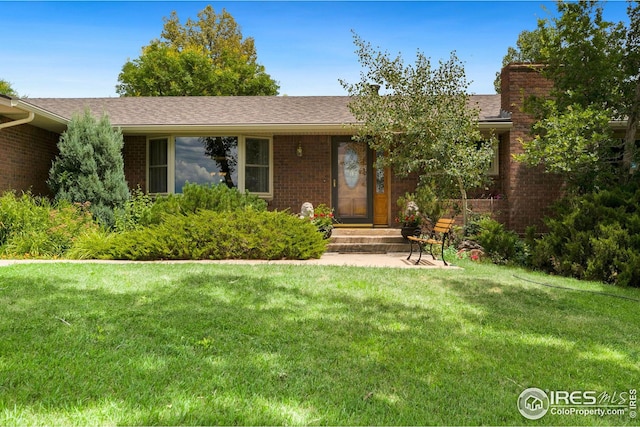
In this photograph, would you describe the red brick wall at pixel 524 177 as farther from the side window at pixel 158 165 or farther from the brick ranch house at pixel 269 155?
the side window at pixel 158 165

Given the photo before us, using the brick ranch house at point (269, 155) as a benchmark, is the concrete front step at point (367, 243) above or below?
below

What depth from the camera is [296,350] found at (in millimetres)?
3402

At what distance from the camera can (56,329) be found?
3744 millimetres

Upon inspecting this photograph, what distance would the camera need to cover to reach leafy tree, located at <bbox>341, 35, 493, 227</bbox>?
9781 mm

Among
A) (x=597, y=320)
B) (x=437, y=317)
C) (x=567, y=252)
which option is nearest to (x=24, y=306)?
(x=437, y=317)

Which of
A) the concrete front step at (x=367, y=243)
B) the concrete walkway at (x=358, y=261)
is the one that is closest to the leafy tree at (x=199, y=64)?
the concrete front step at (x=367, y=243)

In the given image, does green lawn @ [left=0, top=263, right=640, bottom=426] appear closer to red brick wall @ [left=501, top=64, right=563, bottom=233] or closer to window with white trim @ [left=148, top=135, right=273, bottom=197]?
red brick wall @ [left=501, top=64, right=563, bottom=233]

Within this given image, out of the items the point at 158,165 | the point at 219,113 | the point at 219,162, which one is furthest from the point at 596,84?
the point at 158,165

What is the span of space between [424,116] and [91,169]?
7582mm

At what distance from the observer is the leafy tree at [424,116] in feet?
32.1

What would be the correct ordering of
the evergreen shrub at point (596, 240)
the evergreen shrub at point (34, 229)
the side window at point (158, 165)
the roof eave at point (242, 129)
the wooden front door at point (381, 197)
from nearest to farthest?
the evergreen shrub at point (596, 240) → the evergreen shrub at point (34, 229) → the roof eave at point (242, 129) → the wooden front door at point (381, 197) → the side window at point (158, 165)

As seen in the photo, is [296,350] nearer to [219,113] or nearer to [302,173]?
[302,173]

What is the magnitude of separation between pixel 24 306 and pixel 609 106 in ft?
Answer: 32.3

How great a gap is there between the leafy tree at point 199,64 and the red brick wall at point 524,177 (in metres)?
20.0
